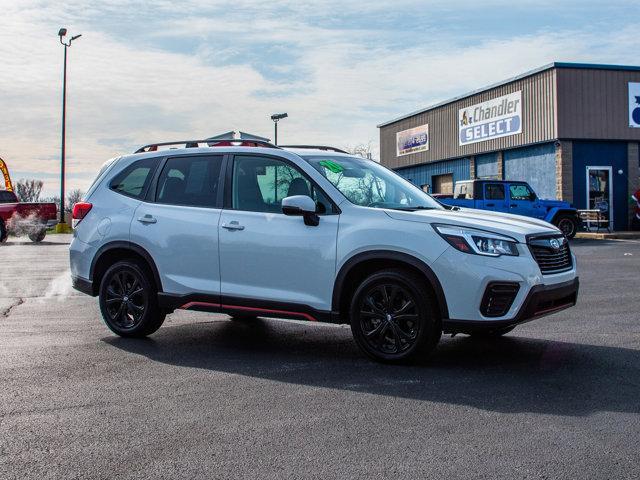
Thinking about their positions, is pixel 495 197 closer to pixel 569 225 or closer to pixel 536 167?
pixel 569 225

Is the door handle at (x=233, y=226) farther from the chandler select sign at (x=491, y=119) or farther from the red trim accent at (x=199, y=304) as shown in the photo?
the chandler select sign at (x=491, y=119)

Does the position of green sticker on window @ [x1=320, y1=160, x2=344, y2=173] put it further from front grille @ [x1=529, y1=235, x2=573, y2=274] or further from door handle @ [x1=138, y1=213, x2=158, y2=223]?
front grille @ [x1=529, y1=235, x2=573, y2=274]

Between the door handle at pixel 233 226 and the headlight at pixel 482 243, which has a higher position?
the door handle at pixel 233 226

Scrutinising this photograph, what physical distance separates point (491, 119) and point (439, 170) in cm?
621

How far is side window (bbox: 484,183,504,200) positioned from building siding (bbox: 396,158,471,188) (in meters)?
10.5

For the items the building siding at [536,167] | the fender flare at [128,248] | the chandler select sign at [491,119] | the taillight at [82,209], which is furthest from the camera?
the chandler select sign at [491,119]

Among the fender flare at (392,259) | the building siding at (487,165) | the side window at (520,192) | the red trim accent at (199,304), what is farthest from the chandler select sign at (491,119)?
the fender flare at (392,259)

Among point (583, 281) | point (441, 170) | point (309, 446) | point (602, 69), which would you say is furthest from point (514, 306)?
point (441, 170)

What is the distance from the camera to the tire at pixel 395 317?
6.17 metres

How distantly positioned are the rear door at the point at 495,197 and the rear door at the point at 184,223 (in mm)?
19099

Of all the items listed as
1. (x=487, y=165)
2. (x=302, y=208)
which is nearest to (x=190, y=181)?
(x=302, y=208)

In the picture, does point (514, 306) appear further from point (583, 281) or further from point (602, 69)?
point (602, 69)

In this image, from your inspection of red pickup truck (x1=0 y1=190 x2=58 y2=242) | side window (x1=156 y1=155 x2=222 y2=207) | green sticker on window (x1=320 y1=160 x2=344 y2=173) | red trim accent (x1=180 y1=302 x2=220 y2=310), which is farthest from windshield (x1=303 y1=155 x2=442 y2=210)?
red pickup truck (x1=0 y1=190 x2=58 y2=242)

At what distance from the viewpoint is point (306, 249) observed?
6605 mm
